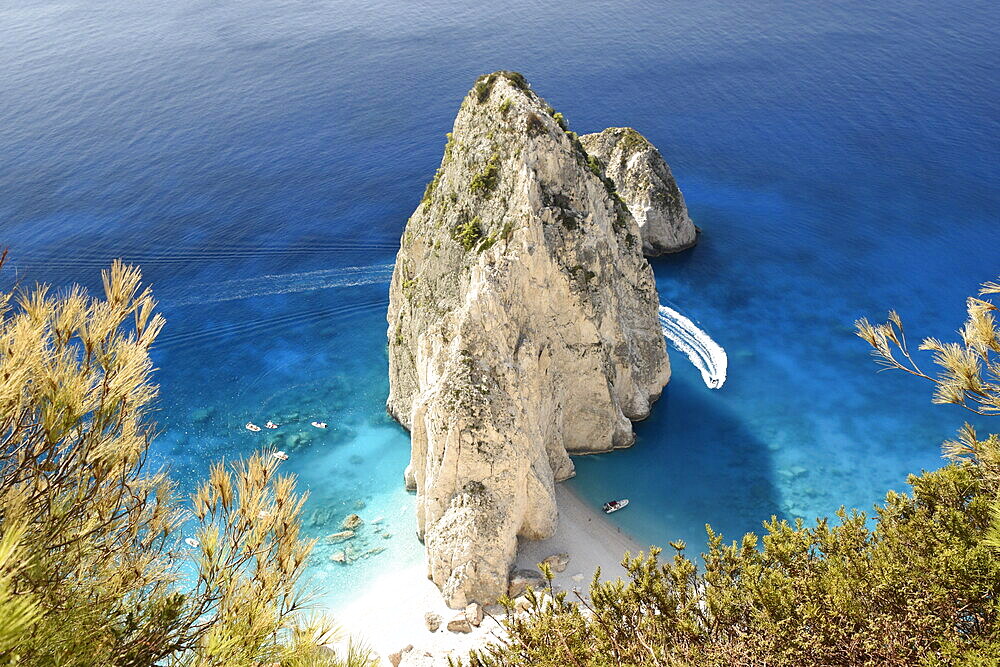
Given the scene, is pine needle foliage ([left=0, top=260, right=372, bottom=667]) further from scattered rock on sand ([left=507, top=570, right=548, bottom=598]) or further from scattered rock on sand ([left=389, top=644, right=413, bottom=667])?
scattered rock on sand ([left=507, top=570, right=548, bottom=598])

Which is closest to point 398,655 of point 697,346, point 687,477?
point 687,477

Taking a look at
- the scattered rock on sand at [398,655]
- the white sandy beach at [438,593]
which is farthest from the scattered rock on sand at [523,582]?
the scattered rock on sand at [398,655]

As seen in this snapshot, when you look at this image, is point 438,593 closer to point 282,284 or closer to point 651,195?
point 282,284

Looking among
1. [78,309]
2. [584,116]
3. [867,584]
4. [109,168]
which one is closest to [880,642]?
[867,584]

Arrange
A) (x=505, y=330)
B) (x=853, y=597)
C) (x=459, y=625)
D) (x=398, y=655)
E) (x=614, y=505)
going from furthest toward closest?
(x=614, y=505) → (x=505, y=330) → (x=459, y=625) → (x=398, y=655) → (x=853, y=597)

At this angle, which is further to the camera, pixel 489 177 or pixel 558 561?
pixel 489 177

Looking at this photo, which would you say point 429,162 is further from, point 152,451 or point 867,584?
point 867,584

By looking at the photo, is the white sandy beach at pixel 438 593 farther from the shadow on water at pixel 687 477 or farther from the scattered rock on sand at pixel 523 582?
the shadow on water at pixel 687 477
